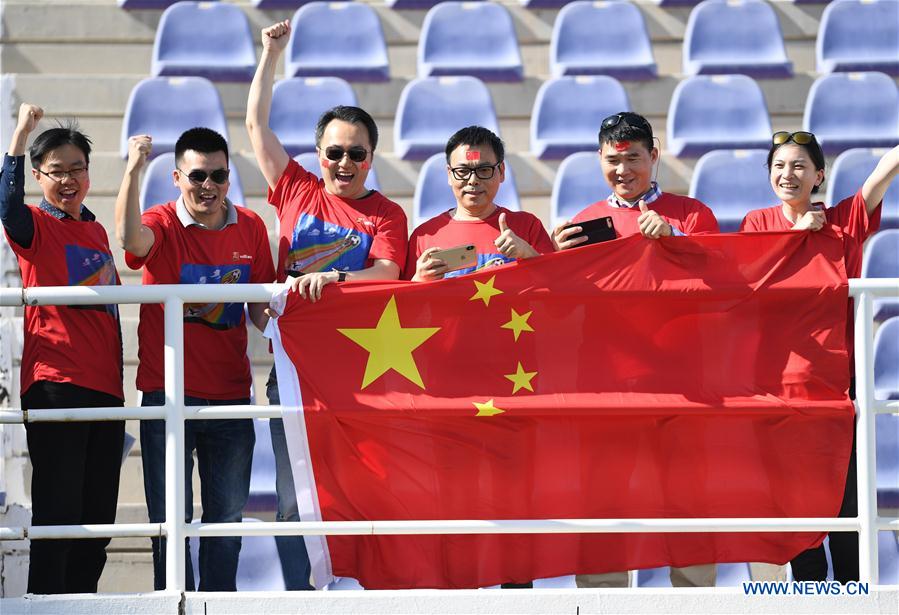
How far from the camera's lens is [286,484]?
160 inches

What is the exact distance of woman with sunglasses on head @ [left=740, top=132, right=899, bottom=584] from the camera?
4.10 m

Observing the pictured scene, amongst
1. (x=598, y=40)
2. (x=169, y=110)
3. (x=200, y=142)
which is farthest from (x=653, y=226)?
(x=598, y=40)

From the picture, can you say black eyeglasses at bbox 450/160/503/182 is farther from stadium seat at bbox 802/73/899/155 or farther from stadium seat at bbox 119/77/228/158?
stadium seat at bbox 802/73/899/155

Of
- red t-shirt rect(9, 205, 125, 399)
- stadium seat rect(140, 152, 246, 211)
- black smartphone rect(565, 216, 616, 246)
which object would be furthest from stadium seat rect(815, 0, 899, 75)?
red t-shirt rect(9, 205, 125, 399)

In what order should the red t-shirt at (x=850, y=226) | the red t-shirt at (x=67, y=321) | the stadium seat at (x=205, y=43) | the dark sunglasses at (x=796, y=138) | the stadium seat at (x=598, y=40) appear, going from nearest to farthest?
the red t-shirt at (x=67, y=321), the red t-shirt at (x=850, y=226), the dark sunglasses at (x=796, y=138), the stadium seat at (x=205, y=43), the stadium seat at (x=598, y=40)

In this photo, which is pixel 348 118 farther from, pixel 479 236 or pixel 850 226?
pixel 850 226

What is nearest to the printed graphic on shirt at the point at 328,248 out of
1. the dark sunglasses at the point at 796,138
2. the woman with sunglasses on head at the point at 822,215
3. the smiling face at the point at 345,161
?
the smiling face at the point at 345,161

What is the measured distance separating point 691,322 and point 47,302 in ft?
6.56

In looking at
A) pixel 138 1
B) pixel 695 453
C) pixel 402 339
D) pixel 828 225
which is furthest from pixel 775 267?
pixel 138 1

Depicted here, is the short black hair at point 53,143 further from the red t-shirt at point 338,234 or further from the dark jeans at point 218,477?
the dark jeans at point 218,477

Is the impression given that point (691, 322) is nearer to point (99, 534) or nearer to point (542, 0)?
point (99, 534)

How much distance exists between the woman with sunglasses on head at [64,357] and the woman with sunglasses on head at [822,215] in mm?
2269

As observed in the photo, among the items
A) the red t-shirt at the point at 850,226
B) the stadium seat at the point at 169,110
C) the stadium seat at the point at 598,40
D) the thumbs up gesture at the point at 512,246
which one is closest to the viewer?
the thumbs up gesture at the point at 512,246

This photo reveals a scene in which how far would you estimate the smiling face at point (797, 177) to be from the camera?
14.3 feet
